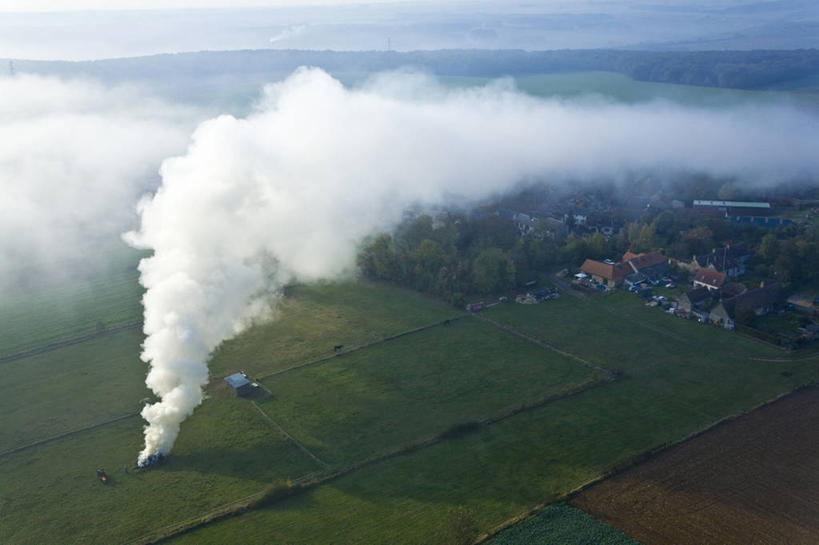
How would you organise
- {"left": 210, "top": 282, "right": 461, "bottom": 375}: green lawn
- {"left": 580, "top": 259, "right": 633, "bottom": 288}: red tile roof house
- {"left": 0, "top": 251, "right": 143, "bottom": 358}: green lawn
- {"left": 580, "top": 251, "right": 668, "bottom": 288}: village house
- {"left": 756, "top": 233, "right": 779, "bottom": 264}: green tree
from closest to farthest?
{"left": 210, "top": 282, "right": 461, "bottom": 375}: green lawn < {"left": 0, "top": 251, "right": 143, "bottom": 358}: green lawn < {"left": 580, "top": 259, "right": 633, "bottom": 288}: red tile roof house < {"left": 580, "top": 251, "right": 668, "bottom": 288}: village house < {"left": 756, "top": 233, "right": 779, "bottom": 264}: green tree

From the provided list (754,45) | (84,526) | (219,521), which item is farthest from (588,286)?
(754,45)

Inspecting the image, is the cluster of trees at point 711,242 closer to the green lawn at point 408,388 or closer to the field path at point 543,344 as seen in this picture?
the field path at point 543,344

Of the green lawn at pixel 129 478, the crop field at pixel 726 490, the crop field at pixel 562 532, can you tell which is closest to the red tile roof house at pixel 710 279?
the crop field at pixel 726 490

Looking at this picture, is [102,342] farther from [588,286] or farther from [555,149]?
[555,149]

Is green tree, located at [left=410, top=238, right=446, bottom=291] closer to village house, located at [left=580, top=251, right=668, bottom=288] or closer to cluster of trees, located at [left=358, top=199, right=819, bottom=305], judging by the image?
cluster of trees, located at [left=358, top=199, right=819, bottom=305]

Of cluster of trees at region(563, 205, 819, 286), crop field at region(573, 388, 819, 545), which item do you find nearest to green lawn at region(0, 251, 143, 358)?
crop field at region(573, 388, 819, 545)

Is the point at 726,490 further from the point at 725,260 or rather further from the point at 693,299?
the point at 725,260
